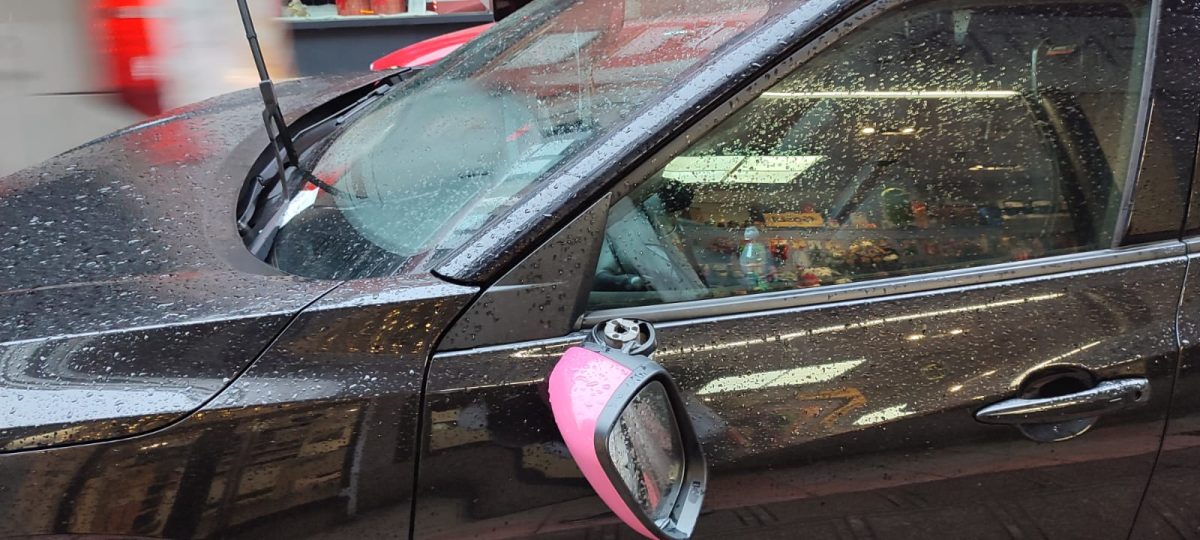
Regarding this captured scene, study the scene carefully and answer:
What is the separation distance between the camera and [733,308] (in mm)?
1470

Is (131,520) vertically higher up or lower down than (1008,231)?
lower down

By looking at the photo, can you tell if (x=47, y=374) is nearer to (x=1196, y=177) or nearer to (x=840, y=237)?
(x=840, y=237)

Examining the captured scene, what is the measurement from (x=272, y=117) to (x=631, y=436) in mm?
1267

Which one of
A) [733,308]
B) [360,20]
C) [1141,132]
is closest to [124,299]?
[733,308]

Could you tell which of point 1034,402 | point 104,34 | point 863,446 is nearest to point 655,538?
point 863,446

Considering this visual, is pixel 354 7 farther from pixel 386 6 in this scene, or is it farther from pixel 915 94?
pixel 915 94

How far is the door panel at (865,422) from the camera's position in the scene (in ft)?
4.40

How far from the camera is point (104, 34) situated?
3555 mm

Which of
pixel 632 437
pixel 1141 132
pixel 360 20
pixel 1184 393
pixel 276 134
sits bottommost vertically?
pixel 360 20

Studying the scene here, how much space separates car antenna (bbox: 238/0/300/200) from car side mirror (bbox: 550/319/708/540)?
97cm

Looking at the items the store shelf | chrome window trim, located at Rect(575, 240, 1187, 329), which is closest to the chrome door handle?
chrome window trim, located at Rect(575, 240, 1187, 329)

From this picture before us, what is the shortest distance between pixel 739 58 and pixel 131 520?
44.6 inches

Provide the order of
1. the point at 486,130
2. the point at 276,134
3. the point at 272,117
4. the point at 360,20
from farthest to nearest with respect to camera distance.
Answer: the point at 360,20 → the point at 276,134 → the point at 272,117 → the point at 486,130

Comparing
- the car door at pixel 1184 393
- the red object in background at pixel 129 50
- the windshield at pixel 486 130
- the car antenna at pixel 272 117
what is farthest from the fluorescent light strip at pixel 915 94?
the red object in background at pixel 129 50
